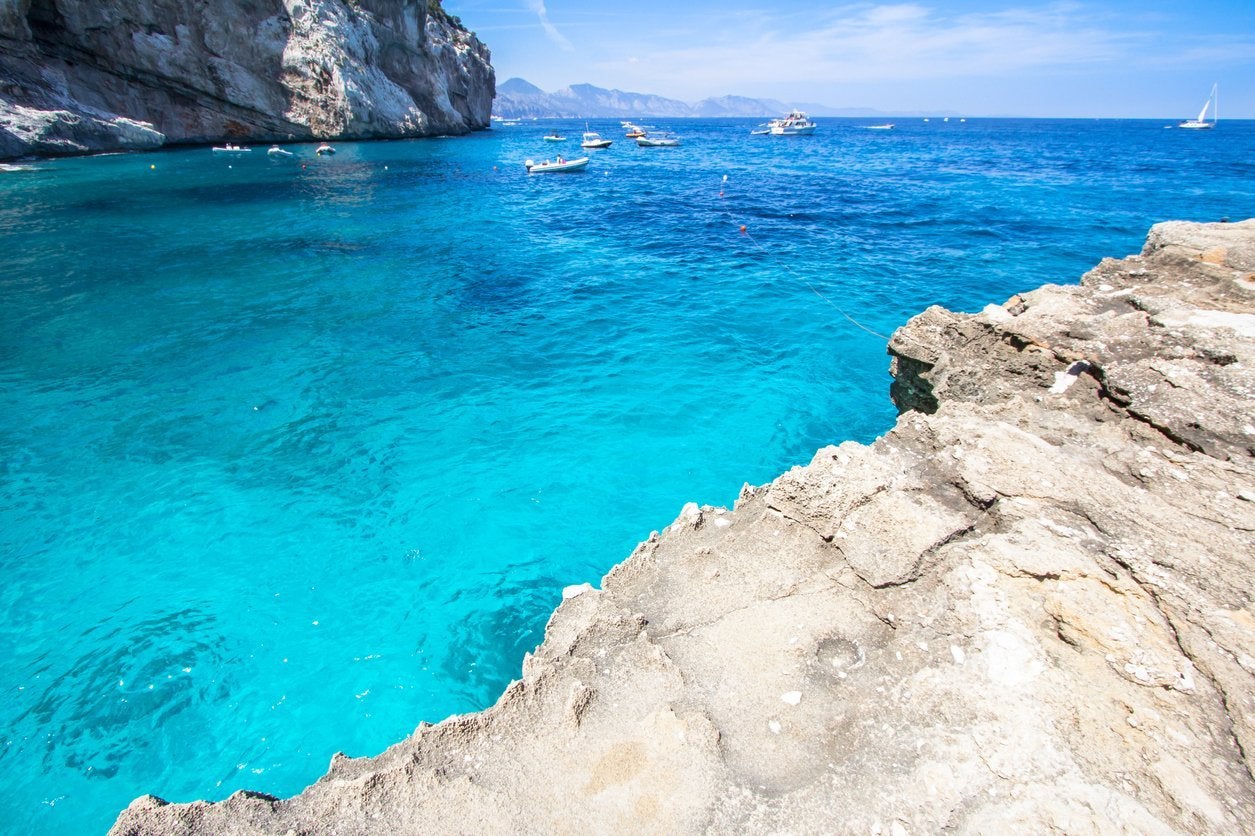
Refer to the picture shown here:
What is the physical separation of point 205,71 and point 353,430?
61905 mm

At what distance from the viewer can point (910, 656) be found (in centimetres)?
383

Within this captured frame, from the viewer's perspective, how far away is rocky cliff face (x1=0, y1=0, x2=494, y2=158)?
40938 mm

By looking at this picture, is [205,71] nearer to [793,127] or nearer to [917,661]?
[917,661]

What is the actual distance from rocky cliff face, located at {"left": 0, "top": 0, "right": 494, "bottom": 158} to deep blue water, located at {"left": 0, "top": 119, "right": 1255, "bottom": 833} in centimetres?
2158

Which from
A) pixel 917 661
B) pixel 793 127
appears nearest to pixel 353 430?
pixel 917 661

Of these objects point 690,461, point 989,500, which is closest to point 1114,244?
point 690,461

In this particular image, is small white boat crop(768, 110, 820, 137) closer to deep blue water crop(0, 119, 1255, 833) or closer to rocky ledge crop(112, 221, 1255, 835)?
deep blue water crop(0, 119, 1255, 833)

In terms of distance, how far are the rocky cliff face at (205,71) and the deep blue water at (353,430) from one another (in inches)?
850

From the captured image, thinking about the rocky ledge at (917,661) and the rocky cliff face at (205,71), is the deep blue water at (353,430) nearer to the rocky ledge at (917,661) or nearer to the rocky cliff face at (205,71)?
the rocky ledge at (917,661)

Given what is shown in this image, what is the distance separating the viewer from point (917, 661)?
12.4ft

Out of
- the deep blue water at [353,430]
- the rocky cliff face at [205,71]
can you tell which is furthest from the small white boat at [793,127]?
the deep blue water at [353,430]

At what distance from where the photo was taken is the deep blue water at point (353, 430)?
655cm

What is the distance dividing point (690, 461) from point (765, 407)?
2.80 m

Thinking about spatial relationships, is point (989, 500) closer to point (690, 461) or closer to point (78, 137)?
point (690, 461)
